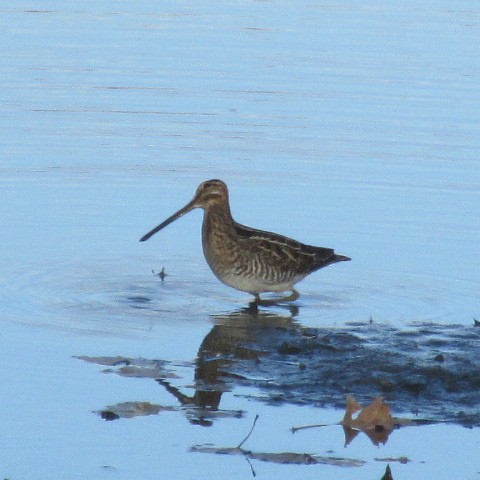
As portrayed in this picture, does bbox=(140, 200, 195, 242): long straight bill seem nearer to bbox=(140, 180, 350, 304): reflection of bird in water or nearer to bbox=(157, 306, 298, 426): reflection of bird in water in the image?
bbox=(140, 180, 350, 304): reflection of bird in water

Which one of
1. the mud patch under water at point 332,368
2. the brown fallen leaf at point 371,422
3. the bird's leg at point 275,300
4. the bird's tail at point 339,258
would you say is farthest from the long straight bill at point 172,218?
the brown fallen leaf at point 371,422

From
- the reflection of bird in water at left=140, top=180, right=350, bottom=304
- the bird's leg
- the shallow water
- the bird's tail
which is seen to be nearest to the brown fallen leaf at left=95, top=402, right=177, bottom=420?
the shallow water

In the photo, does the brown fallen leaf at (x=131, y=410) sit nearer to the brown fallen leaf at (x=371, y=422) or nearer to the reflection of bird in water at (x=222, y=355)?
the reflection of bird in water at (x=222, y=355)

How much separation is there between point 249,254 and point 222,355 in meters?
1.89

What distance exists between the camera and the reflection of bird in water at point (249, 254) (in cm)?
1039

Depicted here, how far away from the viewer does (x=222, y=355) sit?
8.73 m

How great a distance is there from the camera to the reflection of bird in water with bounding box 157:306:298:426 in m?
7.71

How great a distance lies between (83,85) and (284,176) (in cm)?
439

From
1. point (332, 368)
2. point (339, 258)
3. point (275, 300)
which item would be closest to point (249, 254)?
point (275, 300)

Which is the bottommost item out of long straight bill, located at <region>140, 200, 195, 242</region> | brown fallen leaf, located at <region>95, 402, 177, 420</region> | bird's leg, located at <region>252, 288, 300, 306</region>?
brown fallen leaf, located at <region>95, 402, 177, 420</region>

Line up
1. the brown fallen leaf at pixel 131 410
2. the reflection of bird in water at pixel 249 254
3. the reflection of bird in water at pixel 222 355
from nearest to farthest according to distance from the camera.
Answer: the brown fallen leaf at pixel 131 410, the reflection of bird in water at pixel 222 355, the reflection of bird in water at pixel 249 254

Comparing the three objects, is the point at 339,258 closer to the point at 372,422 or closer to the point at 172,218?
the point at 172,218

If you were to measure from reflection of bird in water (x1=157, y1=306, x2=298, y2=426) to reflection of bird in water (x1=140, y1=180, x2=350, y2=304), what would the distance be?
26cm

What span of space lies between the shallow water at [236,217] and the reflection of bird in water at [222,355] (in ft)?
0.08
